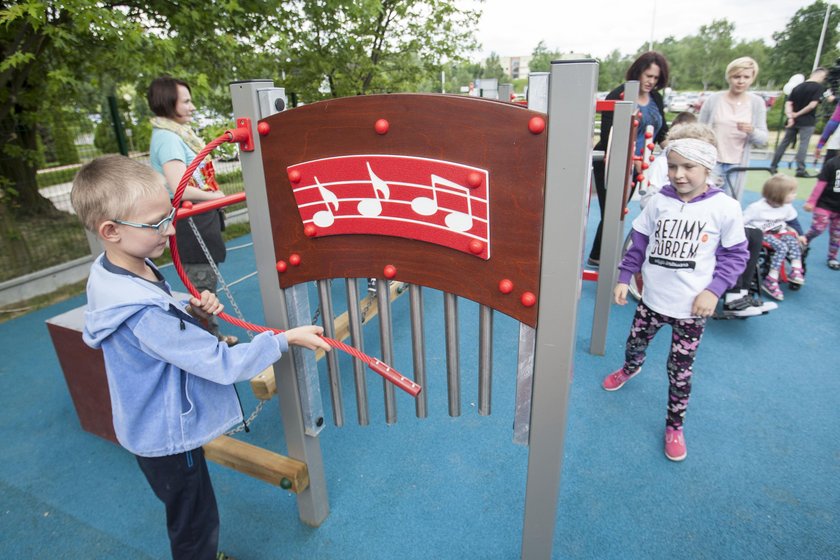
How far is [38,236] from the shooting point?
4863 millimetres

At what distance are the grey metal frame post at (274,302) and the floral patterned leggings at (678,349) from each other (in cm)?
160

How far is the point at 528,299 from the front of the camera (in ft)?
3.82

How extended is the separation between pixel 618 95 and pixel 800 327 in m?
2.08

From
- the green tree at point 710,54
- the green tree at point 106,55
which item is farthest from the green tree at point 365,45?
the green tree at point 710,54

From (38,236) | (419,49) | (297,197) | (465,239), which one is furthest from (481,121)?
(419,49)

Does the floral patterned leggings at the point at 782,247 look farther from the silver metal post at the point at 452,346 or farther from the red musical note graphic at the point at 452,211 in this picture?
the red musical note graphic at the point at 452,211

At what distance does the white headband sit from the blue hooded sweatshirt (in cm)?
169

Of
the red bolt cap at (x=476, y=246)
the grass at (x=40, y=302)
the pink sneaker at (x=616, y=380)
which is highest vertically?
the red bolt cap at (x=476, y=246)

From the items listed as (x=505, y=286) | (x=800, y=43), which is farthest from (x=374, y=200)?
(x=800, y=43)

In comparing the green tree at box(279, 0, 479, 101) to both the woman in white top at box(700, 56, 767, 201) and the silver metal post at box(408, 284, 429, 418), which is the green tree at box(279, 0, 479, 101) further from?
the silver metal post at box(408, 284, 429, 418)

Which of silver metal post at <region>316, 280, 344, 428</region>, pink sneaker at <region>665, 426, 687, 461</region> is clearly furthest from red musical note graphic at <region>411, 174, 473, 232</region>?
pink sneaker at <region>665, 426, 687, 461</region>

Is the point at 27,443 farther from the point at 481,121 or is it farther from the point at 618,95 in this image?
the point at 618,95

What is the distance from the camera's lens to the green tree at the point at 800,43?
2919 centimetres

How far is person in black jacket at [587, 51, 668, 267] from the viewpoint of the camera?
3.37 metres
